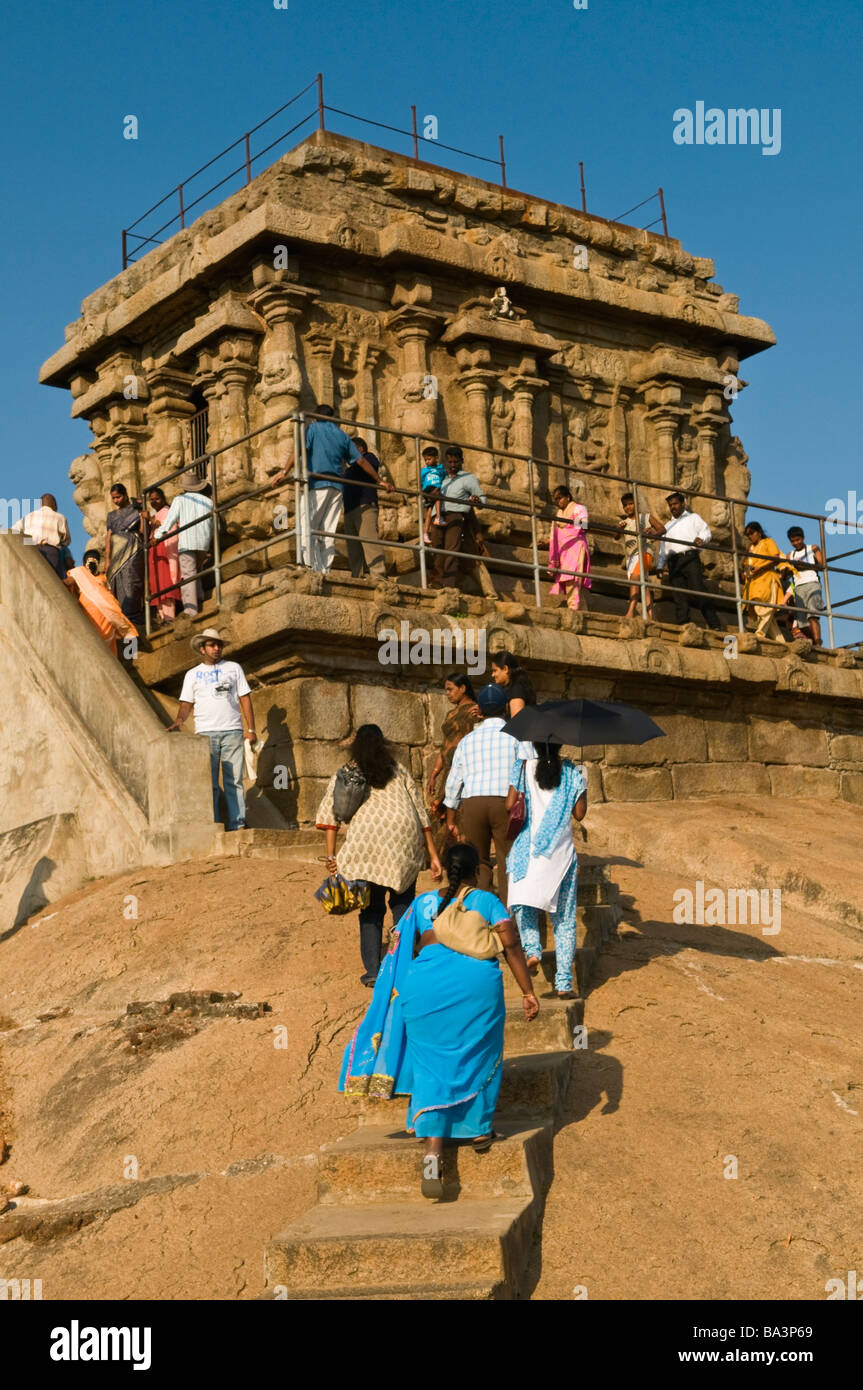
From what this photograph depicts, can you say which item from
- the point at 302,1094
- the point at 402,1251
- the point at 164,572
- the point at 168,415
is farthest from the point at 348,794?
the point at 168,415

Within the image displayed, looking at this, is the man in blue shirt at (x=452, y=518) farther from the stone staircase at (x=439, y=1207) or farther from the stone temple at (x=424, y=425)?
the stone staircase at (x=439, y=1207)

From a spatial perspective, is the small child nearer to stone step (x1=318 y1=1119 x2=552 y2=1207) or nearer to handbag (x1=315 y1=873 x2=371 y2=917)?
handbag (x1=315 y1=873 x2=371 y2=917)

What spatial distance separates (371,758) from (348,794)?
0.74 feet

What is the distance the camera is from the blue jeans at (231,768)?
11.7 m

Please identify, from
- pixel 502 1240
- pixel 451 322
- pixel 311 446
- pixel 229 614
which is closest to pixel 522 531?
pixel 451 322

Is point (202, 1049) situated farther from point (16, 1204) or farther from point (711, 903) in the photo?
point (711, 903)

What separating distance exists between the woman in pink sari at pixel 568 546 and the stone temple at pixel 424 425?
24cm

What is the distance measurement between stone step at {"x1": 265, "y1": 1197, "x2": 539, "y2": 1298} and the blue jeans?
5687mm

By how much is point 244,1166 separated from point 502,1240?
181 centimetres

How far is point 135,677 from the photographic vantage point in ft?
45.8

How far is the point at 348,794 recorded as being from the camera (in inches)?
336

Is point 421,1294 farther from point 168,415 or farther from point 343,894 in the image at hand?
point 168,415

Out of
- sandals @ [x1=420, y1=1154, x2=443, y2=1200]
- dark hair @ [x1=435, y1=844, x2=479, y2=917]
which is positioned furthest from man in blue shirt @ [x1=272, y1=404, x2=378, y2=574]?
sandals @ [x1=420, y1=1154, x2=443, y2=1200]
